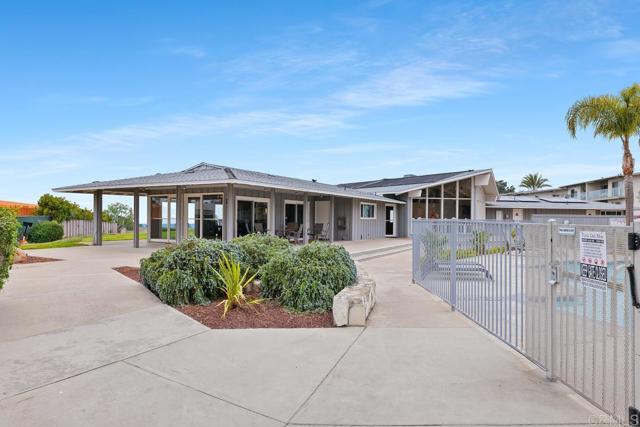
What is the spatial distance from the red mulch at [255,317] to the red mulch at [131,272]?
2747mm

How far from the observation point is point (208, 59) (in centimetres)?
1413

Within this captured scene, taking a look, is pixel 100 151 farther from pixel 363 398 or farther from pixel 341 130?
pixel 363 398

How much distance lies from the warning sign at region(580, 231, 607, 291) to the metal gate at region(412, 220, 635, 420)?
0.04ft

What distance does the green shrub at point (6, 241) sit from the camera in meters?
5.00

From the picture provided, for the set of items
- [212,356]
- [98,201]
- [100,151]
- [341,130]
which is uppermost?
[341,130]

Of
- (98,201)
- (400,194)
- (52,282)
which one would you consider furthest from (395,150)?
(52,282)

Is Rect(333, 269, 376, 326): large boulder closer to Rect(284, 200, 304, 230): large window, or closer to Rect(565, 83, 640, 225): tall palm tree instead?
Rect(284, 200, 304, 230): large window

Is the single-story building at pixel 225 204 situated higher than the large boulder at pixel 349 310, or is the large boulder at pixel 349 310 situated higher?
the single-story building at pixel 225 204

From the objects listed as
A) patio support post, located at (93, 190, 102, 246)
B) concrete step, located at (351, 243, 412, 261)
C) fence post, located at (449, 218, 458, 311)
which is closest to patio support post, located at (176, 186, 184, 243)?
patio support post, located at (93, 190, 102, 246)

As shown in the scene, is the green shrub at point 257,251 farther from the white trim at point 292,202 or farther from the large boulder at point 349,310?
the white trim at point 292,202

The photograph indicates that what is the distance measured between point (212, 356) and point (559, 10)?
559 inches

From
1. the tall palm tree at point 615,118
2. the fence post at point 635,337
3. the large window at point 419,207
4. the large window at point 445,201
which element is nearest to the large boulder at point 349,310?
the fence post at point 635,337

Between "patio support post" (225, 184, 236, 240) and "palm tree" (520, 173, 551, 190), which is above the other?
"palm tree" (520, 173, 551, 190)

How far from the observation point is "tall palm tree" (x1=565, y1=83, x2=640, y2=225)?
19.0 meters
